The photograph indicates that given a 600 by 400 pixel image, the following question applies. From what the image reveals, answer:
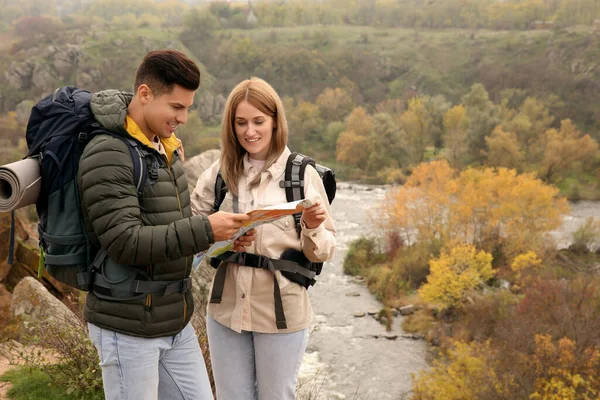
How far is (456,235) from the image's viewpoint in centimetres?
2936

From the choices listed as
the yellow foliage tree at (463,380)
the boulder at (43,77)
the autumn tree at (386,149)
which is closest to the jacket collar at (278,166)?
the yellow foliage tree at (463,380)

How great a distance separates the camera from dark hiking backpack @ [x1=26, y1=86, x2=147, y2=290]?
2.22m

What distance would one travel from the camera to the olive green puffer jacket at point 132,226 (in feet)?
7.13

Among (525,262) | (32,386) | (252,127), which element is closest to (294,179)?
(252,127)

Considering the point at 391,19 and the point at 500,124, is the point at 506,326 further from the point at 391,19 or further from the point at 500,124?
the point at 391,19

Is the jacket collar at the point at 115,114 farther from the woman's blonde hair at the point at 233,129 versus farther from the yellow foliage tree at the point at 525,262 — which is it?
the yellow foliage tree at the point at 525,262

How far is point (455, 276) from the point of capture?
78.8ft

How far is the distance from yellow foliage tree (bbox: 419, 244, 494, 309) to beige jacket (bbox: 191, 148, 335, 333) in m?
21.3

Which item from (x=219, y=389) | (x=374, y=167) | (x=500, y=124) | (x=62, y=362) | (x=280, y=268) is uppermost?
(x=280, y=268)

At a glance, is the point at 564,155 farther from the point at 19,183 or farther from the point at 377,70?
the point at 19,183

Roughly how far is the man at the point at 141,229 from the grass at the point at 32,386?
2833 millimetres

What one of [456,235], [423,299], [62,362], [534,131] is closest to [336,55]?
[534,131]

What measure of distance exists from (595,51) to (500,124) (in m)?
32.5

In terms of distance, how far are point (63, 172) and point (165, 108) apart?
19.1 inches
